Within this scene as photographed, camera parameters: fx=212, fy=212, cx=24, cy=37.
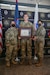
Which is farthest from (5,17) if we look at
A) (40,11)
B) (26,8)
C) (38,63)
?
(38,63)

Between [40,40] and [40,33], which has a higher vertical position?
[40,33]

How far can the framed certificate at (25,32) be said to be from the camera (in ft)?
22.6

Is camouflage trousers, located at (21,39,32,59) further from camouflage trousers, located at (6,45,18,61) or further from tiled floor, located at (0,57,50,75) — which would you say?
tiled floor, located at (0,57,50,75)

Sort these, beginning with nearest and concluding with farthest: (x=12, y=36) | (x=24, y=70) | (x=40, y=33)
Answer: (x=24, y=70) → (x=12, y=36) → (x=40, y=33)

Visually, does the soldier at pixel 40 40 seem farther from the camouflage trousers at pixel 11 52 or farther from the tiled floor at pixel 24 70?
the camouflage trousers at pixel 11 52

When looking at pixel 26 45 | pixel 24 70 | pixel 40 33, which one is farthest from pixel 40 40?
pixel 24 70

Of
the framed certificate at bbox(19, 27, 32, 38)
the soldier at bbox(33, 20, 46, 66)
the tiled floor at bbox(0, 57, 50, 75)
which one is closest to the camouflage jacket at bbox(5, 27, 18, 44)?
the framed certificate at bbox(19, 27, 32, 38)

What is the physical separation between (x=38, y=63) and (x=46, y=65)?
0.93 feet

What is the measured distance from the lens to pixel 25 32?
22.7 ft

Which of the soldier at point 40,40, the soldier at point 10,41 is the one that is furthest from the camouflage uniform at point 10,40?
the soldier at point 40,40

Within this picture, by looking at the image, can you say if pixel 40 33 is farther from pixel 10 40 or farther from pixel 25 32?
pixel 10 40

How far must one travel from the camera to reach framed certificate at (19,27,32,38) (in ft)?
22.6

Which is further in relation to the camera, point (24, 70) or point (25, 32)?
point (25, 32)

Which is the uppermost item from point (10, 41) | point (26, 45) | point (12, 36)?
point (12, 36)
